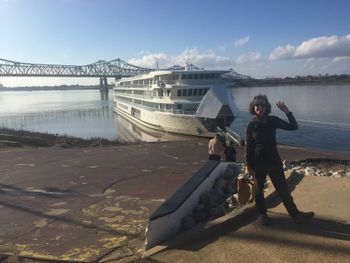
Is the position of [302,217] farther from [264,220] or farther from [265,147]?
[265,147]

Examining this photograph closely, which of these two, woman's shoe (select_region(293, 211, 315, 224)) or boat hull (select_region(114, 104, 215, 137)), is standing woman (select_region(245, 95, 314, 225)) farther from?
boat hull (select_region(114, 104, 215, 137))

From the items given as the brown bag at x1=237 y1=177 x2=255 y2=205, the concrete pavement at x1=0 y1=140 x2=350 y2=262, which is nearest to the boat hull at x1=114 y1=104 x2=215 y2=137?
the concrete pavement at x1=0 y1=140 x2=350 y2=262

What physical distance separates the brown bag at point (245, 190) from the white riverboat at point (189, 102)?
2718 centimetres

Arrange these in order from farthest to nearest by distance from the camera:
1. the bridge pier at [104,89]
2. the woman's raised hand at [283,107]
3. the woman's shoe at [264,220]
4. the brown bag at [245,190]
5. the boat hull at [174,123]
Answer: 1. the bridge pier at [104,89]
2. the boat hull at [174,123]
3. the brown bag at [245,190]
4. the woman's shoe at [264,220]
5. the woman's raised hand at [283,107]

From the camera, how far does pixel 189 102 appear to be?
3784cm

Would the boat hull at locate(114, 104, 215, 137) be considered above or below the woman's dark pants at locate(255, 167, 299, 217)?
below

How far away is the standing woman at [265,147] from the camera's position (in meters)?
5.36

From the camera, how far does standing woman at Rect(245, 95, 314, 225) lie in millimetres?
5363

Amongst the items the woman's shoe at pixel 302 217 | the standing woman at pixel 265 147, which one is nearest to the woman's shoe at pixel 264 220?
the standing woman at pixel 265 147

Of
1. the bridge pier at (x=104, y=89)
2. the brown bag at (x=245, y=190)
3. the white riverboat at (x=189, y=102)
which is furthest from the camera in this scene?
the bridge pier at (x=104, y=89)

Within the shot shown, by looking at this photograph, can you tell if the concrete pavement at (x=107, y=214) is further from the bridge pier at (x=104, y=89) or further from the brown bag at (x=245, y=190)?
the bridge pier at (x=104, y=89)

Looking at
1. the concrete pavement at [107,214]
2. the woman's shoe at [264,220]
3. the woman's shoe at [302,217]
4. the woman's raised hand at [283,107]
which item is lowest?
the concrete pavement at [107,214]

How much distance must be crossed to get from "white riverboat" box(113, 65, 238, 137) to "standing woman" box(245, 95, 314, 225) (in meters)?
28.1

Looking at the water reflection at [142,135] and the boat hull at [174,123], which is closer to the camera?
the boat hull at [174,123]
